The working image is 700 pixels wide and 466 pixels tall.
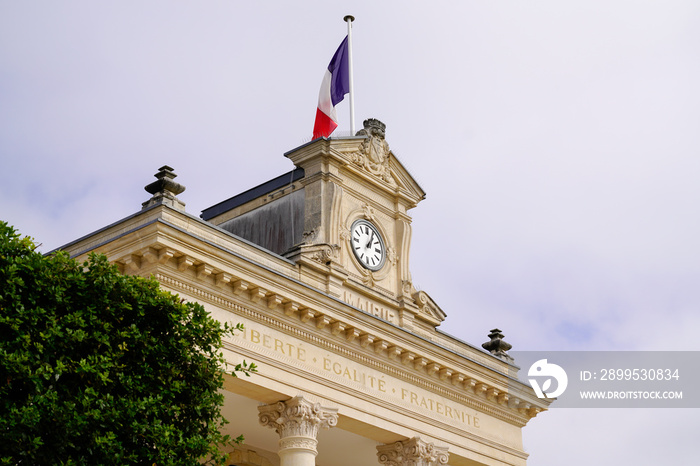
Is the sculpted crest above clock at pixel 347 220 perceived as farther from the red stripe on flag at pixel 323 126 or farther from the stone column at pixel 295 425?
the stone column at pixel 295 425

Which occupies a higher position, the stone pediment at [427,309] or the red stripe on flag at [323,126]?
the red stripe on flag at [323,126]

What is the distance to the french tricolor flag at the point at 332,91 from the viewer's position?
31547 millimetres

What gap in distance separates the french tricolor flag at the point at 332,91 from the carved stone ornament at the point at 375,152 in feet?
3.85

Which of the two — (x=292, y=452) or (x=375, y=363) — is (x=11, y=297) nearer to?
(x=292, y=452)

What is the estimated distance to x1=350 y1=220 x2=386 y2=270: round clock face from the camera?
2936cm

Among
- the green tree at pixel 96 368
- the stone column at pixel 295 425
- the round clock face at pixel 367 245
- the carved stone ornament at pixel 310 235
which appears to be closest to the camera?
the green tree at pixel 96 368

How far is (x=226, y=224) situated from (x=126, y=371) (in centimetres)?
1311

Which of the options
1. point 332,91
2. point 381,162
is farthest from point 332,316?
point 332,91

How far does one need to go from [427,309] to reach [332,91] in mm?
6687

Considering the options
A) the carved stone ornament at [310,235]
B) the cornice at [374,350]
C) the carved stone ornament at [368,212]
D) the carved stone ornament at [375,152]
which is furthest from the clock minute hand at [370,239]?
the cornice at [374,350]

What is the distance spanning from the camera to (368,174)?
99.1ft

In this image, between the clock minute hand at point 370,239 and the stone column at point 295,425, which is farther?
the clock minute hand at point 370,239

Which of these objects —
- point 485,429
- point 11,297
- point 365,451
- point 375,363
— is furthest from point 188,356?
point 485,429

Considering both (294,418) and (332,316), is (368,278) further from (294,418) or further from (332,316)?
(294,418)
